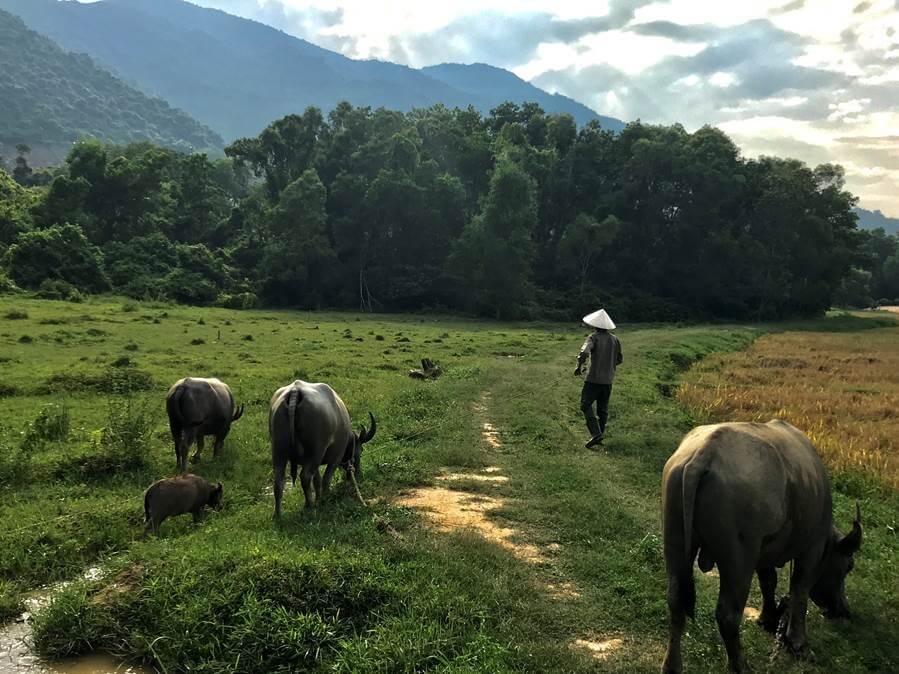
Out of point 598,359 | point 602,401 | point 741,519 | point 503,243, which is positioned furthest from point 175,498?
point 503,243

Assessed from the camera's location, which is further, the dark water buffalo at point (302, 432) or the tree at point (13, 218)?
the tree at point (13, 218)

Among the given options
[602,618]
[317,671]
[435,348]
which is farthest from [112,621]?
[435,348]

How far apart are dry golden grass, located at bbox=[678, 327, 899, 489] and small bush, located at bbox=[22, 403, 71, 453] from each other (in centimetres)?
1438

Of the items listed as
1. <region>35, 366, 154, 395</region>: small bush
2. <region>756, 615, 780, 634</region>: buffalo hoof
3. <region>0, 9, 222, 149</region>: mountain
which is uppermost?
<region>0, 9, 222, 149</region>: mountain

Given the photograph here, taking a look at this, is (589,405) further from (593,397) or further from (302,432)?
(302,432)

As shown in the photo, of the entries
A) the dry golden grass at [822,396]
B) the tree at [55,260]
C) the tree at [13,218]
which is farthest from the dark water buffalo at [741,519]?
the tree at [13,218]

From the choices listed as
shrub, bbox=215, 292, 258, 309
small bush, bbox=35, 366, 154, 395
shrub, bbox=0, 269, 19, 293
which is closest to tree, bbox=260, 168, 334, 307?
shrub, bbox=215, 292, 258, 309

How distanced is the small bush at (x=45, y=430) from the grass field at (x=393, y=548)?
0.04m

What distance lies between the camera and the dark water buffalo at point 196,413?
10.6m

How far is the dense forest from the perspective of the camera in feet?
167

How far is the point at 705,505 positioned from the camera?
487 centimetres

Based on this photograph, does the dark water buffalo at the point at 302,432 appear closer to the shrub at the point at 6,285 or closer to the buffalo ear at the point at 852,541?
the buffalo ear at the point at 852,541

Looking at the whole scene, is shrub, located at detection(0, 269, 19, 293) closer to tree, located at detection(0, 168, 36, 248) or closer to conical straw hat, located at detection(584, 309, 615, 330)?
tree, located at detection(0, 168, 36, 248)

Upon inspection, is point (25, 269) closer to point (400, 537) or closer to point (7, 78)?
point (400, 537)
